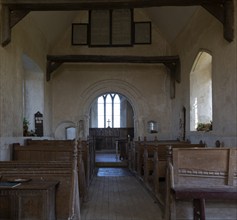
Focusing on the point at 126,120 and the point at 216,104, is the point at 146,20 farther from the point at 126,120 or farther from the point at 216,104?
the point at 126,120

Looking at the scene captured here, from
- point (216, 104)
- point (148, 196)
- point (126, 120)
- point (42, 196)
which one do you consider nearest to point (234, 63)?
point (216, 104)

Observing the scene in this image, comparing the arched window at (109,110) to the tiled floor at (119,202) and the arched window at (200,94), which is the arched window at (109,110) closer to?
the arched window at (200,94)

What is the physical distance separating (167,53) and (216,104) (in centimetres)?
522

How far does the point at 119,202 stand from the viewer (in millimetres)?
5855

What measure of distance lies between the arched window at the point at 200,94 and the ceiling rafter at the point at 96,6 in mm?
2951

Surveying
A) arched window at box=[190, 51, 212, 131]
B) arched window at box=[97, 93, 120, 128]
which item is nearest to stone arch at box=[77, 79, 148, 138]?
arched window at box=[190, 51, 212, 131]

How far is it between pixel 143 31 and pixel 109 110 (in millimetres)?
8271

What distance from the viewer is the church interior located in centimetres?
390

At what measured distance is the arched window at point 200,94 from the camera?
9.93 meters

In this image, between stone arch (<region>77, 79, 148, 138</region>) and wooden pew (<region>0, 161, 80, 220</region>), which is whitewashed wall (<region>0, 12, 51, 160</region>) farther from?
stone arch (<region>77, 79, 148, 138</region>)

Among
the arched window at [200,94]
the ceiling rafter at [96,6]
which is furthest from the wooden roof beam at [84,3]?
the arched window at [200,94]

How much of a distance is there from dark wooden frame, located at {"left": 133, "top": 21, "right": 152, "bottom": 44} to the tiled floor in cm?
587

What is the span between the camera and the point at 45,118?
1144 centimetres

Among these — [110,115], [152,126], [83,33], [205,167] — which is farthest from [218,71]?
[110,115]
